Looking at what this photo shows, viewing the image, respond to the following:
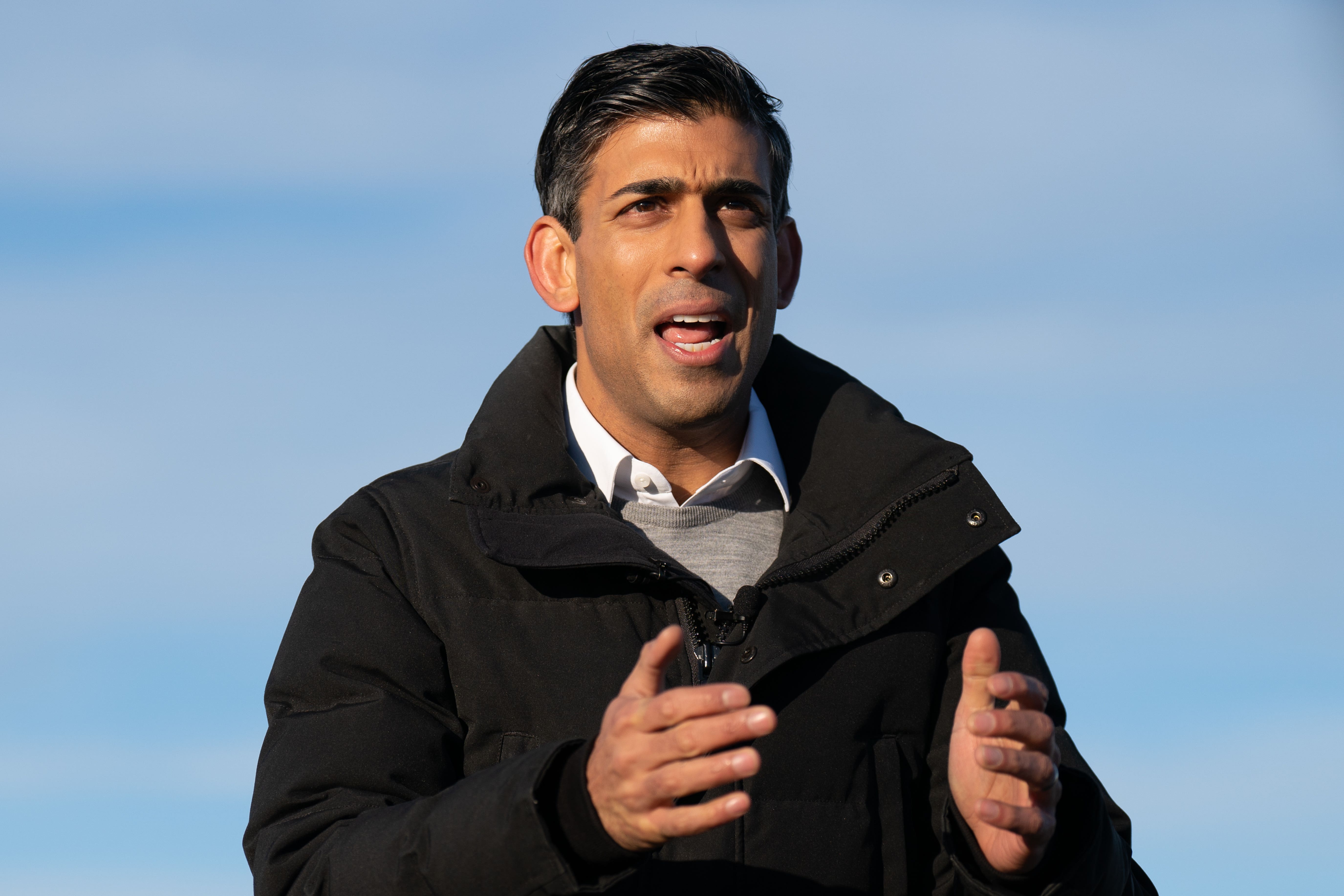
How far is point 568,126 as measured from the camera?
6.21 metres

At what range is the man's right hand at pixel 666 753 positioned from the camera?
12.0 ft

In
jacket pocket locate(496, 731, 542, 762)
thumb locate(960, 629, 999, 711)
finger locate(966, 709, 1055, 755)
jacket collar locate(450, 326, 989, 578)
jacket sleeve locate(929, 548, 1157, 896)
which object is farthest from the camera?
jacket collar locate(450, 326, 989, 578)

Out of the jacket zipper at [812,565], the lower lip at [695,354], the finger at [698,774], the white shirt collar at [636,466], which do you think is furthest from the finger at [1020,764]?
the lower lip at [695,354]

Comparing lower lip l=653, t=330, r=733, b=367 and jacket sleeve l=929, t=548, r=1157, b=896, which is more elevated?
lower lip l=653, t=330, r=733, b=367

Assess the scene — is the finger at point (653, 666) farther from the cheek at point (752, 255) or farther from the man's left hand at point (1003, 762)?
the cheek at point (752, 255)

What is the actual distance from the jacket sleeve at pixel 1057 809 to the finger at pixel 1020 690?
20.6 inches

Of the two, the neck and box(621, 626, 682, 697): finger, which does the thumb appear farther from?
the neck

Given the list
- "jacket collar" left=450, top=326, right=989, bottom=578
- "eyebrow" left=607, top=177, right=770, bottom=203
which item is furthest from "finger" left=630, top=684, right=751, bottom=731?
"eyebrow" left=607, top=177, right=770, bottom=203

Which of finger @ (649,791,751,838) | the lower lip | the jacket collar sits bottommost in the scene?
finger @ (649,791,751,838)

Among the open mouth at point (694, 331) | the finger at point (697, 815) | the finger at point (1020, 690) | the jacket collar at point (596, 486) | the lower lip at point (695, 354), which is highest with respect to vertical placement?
the open mouth at point (694, 331)

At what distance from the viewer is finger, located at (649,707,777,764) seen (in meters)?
3.61

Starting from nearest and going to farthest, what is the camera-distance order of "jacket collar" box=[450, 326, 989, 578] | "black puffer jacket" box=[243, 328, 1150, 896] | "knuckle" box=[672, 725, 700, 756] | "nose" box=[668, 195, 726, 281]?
1. "knuckle" box=[672, 725, 700, 756]
2. "black puffer jacket" box=[243, 328, 1150, 896]
3. "jacket collar" box=[450, 326, 989, 578]
4. "nose" box=[668, 195, 726, 281]

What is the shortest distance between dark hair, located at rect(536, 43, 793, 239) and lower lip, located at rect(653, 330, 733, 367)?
2.21 feet

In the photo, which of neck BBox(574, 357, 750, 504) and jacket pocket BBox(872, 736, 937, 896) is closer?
jacket pocket BBox(872, 736, 937, 896)
